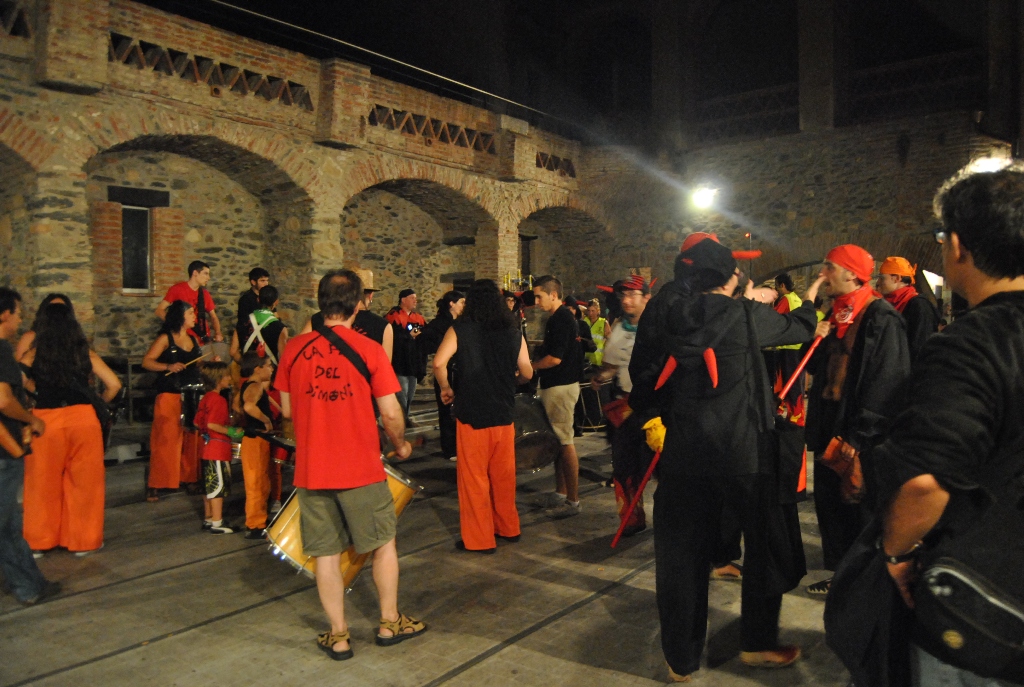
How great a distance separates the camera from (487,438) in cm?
529

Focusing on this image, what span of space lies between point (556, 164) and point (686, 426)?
1363 centimetres

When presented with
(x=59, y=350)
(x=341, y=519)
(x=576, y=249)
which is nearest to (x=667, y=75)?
(x=576, y=249)

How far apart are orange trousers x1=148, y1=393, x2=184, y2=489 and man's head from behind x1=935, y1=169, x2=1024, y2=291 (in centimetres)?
642

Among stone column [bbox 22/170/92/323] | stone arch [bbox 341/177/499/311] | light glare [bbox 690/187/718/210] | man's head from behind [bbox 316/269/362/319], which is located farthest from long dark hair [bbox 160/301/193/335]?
light glare [bbox 690/187/718/210]

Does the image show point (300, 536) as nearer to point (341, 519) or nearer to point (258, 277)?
point (341, 519)

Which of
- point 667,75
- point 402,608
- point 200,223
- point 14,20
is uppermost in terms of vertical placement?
point 667,75

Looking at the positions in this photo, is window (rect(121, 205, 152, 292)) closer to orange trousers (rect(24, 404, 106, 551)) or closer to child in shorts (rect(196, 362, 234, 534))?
child in shorts (rect(196, 362, 234, 534))

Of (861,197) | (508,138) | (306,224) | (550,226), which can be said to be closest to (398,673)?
(306,224)

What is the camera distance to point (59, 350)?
16.3 ft

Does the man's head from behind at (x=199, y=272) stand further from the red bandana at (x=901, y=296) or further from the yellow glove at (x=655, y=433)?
the red bandana at (x=901, y=296)

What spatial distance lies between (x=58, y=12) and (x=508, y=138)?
7887 millimetres

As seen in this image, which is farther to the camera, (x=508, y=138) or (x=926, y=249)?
(x=508, y=138)

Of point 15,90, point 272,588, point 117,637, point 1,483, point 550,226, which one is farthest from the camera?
point 550,226

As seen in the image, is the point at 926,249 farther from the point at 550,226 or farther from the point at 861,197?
the point at 550,226
